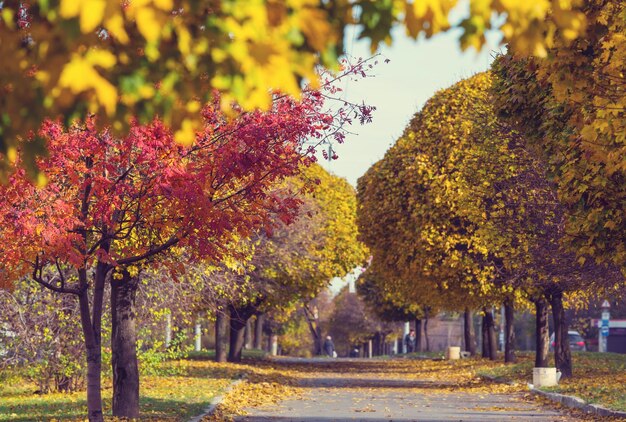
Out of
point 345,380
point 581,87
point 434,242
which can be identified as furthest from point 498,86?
point 345,380

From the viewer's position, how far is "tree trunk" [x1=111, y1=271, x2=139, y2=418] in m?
16.4

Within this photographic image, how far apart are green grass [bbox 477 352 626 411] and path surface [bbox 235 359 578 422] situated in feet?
2.83

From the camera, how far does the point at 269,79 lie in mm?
4242

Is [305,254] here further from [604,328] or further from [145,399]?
[604,328]

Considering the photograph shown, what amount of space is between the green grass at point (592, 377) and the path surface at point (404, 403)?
864mm

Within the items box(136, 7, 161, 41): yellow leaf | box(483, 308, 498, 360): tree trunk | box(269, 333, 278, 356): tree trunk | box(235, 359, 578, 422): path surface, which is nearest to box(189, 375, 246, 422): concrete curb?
box(235, 359, 578, 422): path surface

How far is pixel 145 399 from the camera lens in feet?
67.5

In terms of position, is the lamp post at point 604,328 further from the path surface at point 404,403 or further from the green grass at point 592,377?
the path surface at point 404,403

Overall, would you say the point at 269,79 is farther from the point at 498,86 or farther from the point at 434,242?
the point at 434,242

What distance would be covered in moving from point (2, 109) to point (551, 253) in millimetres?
20297

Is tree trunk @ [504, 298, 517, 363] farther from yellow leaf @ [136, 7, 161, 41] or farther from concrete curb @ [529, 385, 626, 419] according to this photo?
yellow leaf @ [136, 7, 161, 41]

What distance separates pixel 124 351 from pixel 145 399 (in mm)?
4004

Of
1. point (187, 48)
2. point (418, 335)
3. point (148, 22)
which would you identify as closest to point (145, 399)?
point (187, 48)

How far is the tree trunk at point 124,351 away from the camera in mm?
16438
